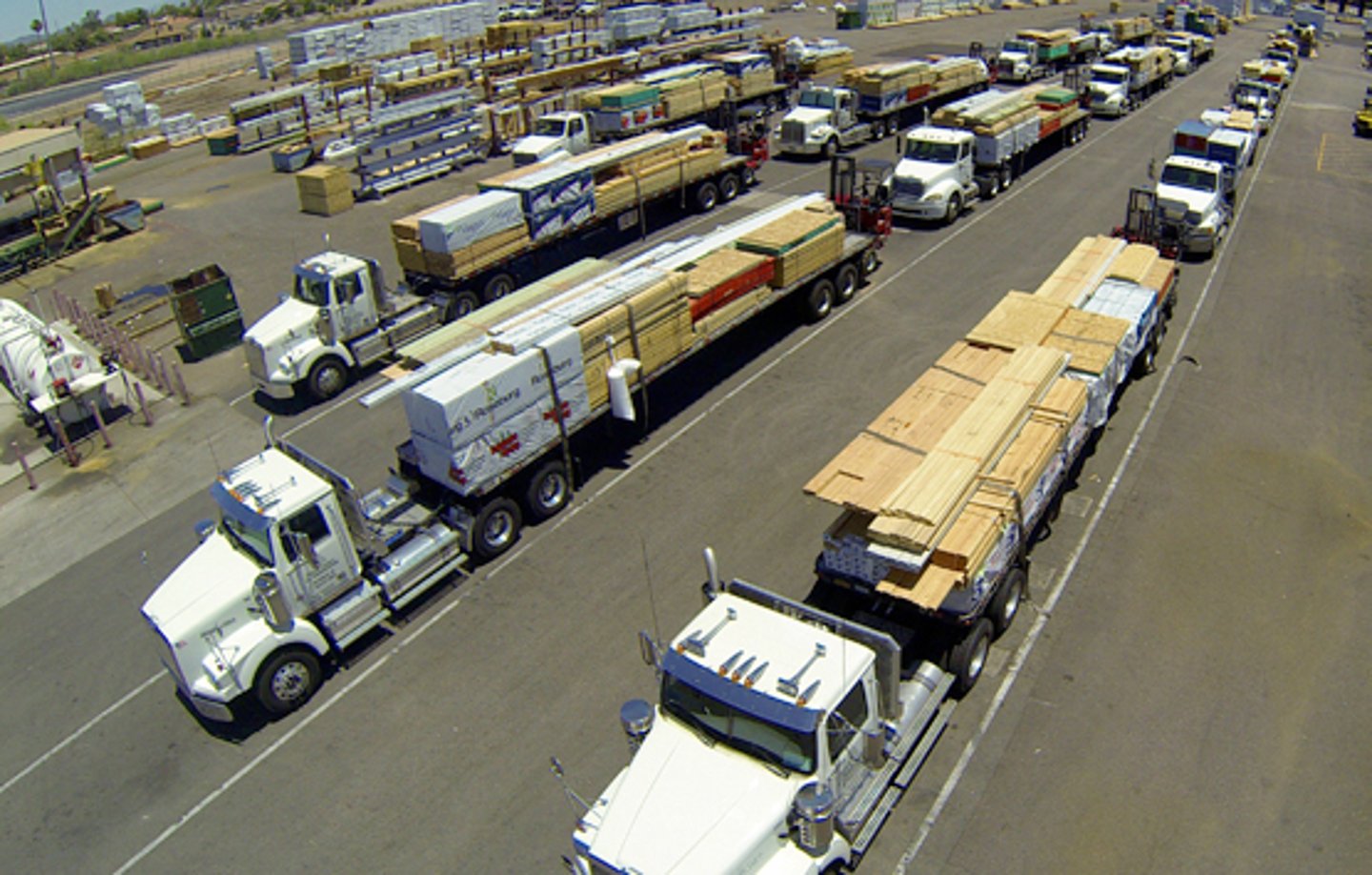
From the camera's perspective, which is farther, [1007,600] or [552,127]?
[552,127]

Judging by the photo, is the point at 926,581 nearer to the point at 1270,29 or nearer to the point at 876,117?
the point at 876,117

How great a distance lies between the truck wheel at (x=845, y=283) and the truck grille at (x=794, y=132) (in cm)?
1421

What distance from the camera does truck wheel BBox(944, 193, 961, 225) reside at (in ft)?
93.5

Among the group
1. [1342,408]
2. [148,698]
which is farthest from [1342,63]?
[148,698]

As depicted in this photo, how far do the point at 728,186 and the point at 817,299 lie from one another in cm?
1104

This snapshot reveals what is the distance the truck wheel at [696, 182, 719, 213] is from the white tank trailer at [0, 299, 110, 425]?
724 inches

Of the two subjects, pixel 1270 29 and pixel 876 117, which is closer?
pixel 876 117

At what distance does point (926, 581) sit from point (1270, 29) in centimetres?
9157

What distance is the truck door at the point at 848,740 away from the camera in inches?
340

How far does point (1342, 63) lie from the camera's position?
6406 centimetres

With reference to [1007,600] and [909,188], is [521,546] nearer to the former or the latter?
[1007,600]

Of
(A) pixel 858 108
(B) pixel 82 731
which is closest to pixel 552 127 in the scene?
(A) pixel 858 108

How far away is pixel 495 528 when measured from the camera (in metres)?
15.2

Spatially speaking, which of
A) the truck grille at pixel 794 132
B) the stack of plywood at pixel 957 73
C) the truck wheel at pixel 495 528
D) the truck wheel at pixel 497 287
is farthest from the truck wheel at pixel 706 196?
the truck wheel at pixel 495 528
